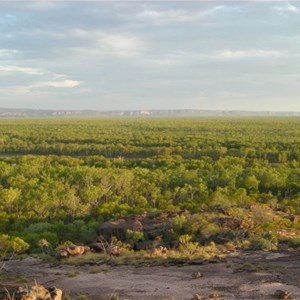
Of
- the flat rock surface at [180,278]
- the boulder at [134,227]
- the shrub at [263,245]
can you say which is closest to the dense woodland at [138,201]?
the shrub at [263,245]

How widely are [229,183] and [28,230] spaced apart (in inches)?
706

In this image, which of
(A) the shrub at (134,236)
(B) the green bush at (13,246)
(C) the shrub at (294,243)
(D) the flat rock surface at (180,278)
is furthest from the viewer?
(A) the shrub at (134,236)

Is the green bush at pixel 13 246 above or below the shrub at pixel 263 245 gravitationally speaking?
below

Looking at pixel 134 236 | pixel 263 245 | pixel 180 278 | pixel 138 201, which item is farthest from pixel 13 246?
pixel 138 201

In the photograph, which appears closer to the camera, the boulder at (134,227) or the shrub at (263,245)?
the shrub at (263,245)

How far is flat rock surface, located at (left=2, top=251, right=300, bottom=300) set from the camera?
48.9ft

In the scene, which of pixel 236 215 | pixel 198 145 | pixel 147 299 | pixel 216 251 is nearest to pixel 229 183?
pixel 236 215

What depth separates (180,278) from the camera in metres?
16.4

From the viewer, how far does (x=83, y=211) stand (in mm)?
31312

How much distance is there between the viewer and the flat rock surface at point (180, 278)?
48.9 feet

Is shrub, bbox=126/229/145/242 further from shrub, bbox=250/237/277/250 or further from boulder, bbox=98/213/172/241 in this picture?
shrub, bbox=250/237/277/250

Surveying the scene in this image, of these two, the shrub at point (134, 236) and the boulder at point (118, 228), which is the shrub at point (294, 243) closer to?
the shrub at point (134, 236)

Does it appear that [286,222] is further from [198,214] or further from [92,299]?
[92,299]

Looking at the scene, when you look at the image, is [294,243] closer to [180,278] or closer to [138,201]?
[180,278]
